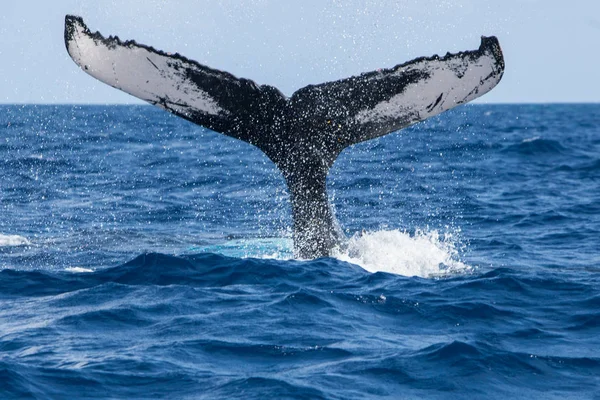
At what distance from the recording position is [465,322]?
327 inches

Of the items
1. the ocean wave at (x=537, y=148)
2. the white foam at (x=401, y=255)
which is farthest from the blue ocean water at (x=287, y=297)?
the ocean wave at (x=537, y=148)

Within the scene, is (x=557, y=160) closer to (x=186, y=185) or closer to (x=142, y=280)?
(x=186, y=185)

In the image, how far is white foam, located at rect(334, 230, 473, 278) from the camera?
10336 millimetres

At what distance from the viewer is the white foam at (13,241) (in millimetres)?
12117

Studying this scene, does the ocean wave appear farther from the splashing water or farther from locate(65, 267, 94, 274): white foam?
locate(65, 267, 94, 274): white foam

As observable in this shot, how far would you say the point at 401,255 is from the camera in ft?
35.7

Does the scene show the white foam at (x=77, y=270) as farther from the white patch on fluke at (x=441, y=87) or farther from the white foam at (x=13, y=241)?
the white patch on fluke at (x=441, y=87)

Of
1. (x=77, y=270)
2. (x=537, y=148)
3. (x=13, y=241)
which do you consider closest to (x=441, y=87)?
(x=77, y=270)

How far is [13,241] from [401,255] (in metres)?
4.91

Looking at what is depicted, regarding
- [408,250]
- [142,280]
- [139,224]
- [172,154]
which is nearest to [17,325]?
[142,280]

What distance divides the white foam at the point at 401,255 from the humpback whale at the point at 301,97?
3.89ft


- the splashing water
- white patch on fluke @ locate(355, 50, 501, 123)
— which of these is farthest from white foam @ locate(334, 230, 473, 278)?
white patch on fluke @ locate(355, 50, 501, 123)

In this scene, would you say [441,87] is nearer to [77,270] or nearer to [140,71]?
[140,71]

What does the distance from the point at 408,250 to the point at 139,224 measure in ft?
15.5
